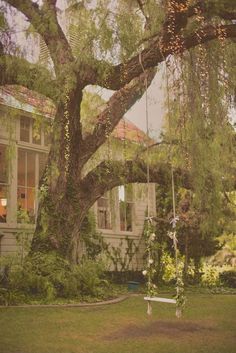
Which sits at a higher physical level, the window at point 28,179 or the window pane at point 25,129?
the window pane at point 25,129

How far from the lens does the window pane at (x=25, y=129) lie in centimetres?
1312

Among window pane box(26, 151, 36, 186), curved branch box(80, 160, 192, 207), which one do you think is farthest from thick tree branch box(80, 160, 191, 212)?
window pane box(26, 151, 36, 186)

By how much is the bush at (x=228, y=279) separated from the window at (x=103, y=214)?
3751 millimetres

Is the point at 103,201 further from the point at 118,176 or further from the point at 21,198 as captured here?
the point at 118,176

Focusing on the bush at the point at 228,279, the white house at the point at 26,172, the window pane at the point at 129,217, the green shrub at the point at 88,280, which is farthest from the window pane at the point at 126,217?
the green shrub at the point at 88,280

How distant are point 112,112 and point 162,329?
5137 mm

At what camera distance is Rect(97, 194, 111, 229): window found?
614 inches

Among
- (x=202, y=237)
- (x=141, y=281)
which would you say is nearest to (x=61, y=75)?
(x=202, y=237)

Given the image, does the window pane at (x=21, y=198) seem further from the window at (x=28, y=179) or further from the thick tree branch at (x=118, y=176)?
the thick tree branch at (x=118, y=176)

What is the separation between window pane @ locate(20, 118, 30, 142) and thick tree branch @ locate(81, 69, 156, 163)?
276 centimetres

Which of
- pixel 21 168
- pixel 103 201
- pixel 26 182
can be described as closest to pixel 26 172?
pixel 21 168

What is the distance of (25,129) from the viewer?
13.2 meters

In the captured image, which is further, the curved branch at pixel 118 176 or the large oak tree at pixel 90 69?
the curved branch at pixel 118 176

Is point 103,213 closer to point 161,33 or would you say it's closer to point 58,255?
point 58,255
